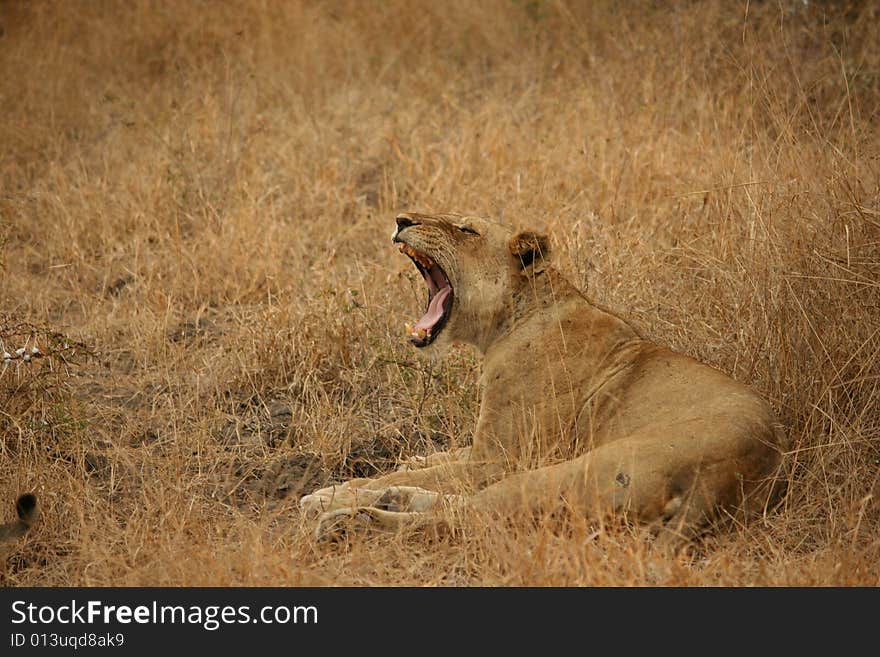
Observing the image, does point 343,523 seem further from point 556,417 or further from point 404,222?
point 404,222

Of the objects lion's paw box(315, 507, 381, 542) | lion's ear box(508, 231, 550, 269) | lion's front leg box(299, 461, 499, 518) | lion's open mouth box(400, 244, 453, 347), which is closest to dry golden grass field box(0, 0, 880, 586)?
lion's paw box(315, 507, 381, 542)

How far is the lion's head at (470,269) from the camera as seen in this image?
489 centimetres

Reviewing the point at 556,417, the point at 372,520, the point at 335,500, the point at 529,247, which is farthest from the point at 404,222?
the point at 372,520

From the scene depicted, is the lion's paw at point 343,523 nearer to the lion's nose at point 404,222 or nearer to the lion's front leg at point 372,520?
the lion's front leg at point 372,520

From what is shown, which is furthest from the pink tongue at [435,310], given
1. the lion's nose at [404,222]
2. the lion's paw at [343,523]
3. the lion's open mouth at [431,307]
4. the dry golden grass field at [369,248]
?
the lion's paw at [343,523]

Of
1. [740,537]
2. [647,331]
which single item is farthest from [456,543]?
[647,331]

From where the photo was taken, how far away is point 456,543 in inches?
167

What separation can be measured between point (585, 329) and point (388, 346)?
1.64 m

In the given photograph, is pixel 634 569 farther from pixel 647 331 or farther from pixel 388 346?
pixel 388 346

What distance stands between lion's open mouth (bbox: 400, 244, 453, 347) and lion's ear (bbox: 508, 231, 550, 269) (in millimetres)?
344

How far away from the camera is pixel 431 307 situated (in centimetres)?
501

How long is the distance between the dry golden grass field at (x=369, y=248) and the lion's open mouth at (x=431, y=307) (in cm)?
51

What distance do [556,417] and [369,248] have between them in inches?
141

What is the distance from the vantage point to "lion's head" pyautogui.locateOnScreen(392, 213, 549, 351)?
4.89m
